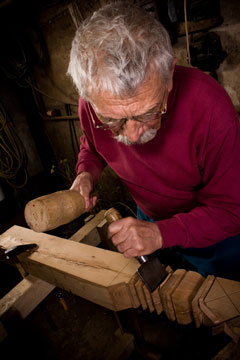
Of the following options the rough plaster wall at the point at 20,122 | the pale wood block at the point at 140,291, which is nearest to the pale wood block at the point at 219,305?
the pale wood block at the point at 140,291

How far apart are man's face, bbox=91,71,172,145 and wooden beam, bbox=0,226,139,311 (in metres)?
0.77

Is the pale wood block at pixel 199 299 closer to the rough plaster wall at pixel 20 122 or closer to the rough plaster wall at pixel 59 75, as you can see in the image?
the rough plaster wall at pixel 59 75

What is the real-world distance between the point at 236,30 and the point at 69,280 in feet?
9.25

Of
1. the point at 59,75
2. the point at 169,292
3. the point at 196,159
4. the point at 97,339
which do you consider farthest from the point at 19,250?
the point at 59,75

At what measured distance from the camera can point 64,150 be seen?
5312 millimetres

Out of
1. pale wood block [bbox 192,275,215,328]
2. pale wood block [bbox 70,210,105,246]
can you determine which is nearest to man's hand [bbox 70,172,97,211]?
pale wood block [bbox 70,210,105,246]

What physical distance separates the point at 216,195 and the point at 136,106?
2.29ft

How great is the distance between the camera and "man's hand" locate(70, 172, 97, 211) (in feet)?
5.42

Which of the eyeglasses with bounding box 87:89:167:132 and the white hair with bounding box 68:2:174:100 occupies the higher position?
the white hair with bounding box 68:2:174:100

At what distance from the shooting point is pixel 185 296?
1.10 m

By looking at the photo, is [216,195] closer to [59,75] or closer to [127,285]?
[127,285]

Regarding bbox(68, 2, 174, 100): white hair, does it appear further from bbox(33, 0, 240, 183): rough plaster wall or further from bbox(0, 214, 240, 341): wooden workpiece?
bbox(33, 0, 240, 183): rough plaster wall

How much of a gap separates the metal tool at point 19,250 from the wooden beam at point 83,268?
45 mm

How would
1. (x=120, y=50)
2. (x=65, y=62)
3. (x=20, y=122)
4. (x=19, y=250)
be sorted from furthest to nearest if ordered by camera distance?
(x=20, y=122), (x=65, y=62), (x=19, y=250), (x=120, y=50)
